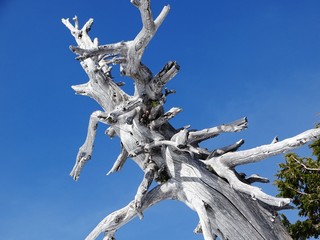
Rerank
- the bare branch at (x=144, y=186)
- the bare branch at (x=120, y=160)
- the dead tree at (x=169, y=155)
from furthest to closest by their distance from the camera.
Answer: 1. the bare branch at (x=120, y=160)
2. the bare branch at (x=144, y=186)
3. the dead tree at (x=169, y=155)

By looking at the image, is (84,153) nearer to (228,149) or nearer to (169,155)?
(169,155)

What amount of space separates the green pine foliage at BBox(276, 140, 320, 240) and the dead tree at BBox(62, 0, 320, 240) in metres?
2.99

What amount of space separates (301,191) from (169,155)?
15.8 feet

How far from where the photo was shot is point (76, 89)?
38.0 feet

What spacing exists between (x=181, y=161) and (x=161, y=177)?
683 millimetres

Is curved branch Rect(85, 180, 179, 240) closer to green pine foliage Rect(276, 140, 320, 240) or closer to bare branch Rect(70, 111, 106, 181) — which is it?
bare branch Rect(70, 111, 106, 181)

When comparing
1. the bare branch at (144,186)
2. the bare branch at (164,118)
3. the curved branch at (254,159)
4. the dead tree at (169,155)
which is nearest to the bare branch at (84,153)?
the dead tree at (169,155)

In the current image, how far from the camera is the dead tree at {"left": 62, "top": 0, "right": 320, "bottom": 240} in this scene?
945cm

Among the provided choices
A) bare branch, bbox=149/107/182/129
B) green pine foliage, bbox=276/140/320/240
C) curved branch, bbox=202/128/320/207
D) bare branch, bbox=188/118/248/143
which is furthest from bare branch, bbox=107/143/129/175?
green pine foliage, bbox=276/140/320/240

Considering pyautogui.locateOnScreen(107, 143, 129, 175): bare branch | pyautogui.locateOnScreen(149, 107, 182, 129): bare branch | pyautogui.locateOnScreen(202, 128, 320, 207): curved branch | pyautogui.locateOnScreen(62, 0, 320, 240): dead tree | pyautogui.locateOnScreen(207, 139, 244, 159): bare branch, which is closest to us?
pyautogui.locateOnScreen(202, 128, 320, 207): curved branch

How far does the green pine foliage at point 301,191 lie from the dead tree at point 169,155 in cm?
299

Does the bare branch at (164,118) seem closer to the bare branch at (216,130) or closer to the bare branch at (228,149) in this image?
the bare branch at (216,130)

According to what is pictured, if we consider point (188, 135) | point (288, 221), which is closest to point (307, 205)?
point (288, 221)

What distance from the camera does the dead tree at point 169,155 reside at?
31.0 ft
